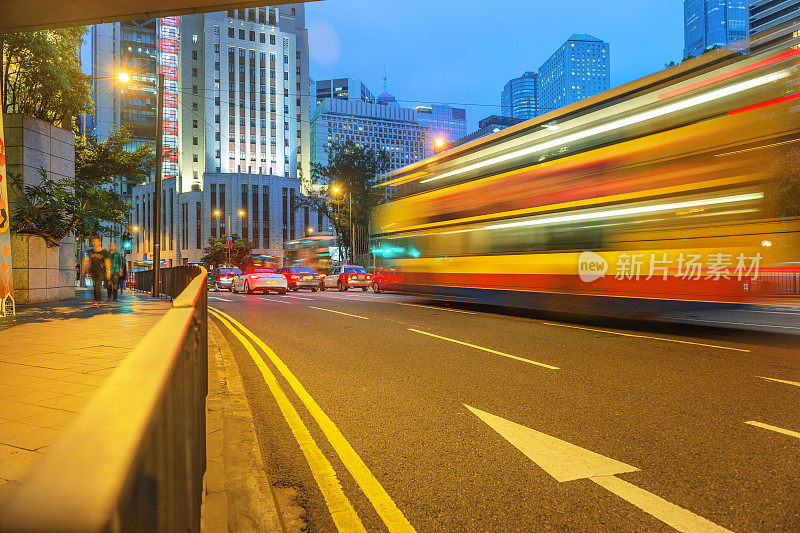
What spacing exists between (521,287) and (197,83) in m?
95.9

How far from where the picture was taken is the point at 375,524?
306cm

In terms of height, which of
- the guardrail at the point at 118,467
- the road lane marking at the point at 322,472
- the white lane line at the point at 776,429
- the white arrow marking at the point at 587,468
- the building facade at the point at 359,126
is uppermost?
the building facade at the point at 359,126

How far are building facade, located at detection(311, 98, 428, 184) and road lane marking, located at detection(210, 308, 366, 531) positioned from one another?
166m

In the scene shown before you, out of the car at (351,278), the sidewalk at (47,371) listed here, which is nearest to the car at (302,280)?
the car at (351,278)

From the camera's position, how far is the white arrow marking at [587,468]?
305 centimetres

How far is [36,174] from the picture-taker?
621 inches

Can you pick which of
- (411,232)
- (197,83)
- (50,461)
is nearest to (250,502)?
(50,461)

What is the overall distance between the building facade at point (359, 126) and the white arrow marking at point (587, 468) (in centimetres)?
16701

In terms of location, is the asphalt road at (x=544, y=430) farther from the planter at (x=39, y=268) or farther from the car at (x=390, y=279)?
the planter at (x=39, y=268)

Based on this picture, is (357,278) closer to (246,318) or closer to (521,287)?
(246,318)

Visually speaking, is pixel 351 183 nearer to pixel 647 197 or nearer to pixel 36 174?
pixel 36 174

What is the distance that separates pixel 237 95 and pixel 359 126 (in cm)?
9656

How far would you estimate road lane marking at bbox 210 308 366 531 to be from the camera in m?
3.13

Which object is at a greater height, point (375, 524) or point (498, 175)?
point (498, 175)
